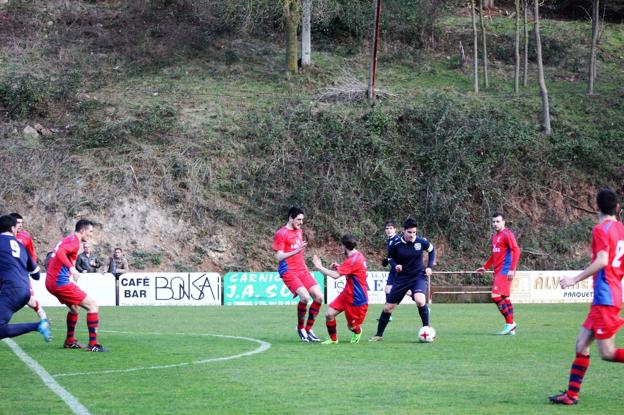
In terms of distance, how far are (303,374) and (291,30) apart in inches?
1245

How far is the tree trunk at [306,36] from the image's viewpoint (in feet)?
132

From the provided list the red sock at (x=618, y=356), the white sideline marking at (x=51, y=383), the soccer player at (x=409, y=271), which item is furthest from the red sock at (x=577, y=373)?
the soccer player at (x=409, y=271)

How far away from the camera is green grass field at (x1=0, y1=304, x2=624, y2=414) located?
28.2 ft

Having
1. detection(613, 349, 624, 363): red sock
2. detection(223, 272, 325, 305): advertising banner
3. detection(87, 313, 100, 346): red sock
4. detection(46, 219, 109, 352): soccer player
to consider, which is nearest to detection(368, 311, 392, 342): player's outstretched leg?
detection(46, 219, 109, 352): soccer player

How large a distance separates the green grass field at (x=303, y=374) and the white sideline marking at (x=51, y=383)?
0.08 meters

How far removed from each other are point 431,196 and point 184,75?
12974 millimetres

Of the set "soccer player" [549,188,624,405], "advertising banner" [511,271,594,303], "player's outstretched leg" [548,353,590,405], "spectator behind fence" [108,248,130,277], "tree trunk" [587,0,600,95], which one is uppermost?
"tree trunk" [587,0,600,95]

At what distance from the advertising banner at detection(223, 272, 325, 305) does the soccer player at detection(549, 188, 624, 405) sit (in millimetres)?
Result: 20842

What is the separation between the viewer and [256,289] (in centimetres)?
2923

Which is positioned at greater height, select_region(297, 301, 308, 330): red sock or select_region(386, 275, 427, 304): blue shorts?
select_region(386, 275, 427, 304): blue shorts

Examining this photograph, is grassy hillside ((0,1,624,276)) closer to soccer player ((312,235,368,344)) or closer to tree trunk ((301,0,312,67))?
tree trunk ((301,0,312,67))

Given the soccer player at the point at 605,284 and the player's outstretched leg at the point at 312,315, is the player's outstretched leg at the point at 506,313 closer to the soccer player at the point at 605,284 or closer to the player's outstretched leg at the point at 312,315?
the player's outstretched leg at the point at 312,315

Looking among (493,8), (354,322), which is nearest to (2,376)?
(354,322)

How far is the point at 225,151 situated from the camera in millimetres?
36469
